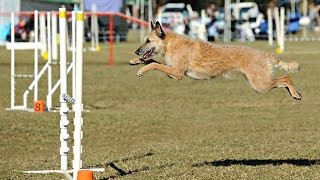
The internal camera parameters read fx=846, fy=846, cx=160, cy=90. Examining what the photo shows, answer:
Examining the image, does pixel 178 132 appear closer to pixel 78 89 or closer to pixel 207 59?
pixel 207 59

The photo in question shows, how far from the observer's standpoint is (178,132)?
51.1ft

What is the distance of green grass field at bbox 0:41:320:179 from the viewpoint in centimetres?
1083

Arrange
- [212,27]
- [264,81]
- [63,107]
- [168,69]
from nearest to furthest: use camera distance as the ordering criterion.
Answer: [63,107] < [168,69] < [264,81] < [212,27]

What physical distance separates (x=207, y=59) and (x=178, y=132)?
15.7ft

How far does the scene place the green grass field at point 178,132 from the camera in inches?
426

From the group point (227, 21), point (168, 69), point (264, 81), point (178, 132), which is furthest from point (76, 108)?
point (227, 21)

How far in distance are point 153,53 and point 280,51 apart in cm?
3024

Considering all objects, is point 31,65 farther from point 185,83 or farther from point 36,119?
point 36,119

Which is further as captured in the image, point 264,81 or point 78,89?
point 264,81

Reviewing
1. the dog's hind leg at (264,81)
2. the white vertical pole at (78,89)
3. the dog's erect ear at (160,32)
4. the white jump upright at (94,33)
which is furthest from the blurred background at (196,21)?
the white vertical pole at (78,89)

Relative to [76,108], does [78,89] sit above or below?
above

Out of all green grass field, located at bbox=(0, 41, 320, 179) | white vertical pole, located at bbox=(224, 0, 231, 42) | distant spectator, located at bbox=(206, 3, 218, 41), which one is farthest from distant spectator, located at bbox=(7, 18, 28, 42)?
green grass field, located at bbox=(0, 41, 320, 179)

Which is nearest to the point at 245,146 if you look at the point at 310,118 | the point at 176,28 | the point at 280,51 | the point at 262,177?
the point at 262,177

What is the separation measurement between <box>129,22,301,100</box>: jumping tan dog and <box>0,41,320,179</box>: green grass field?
0.30 meters
